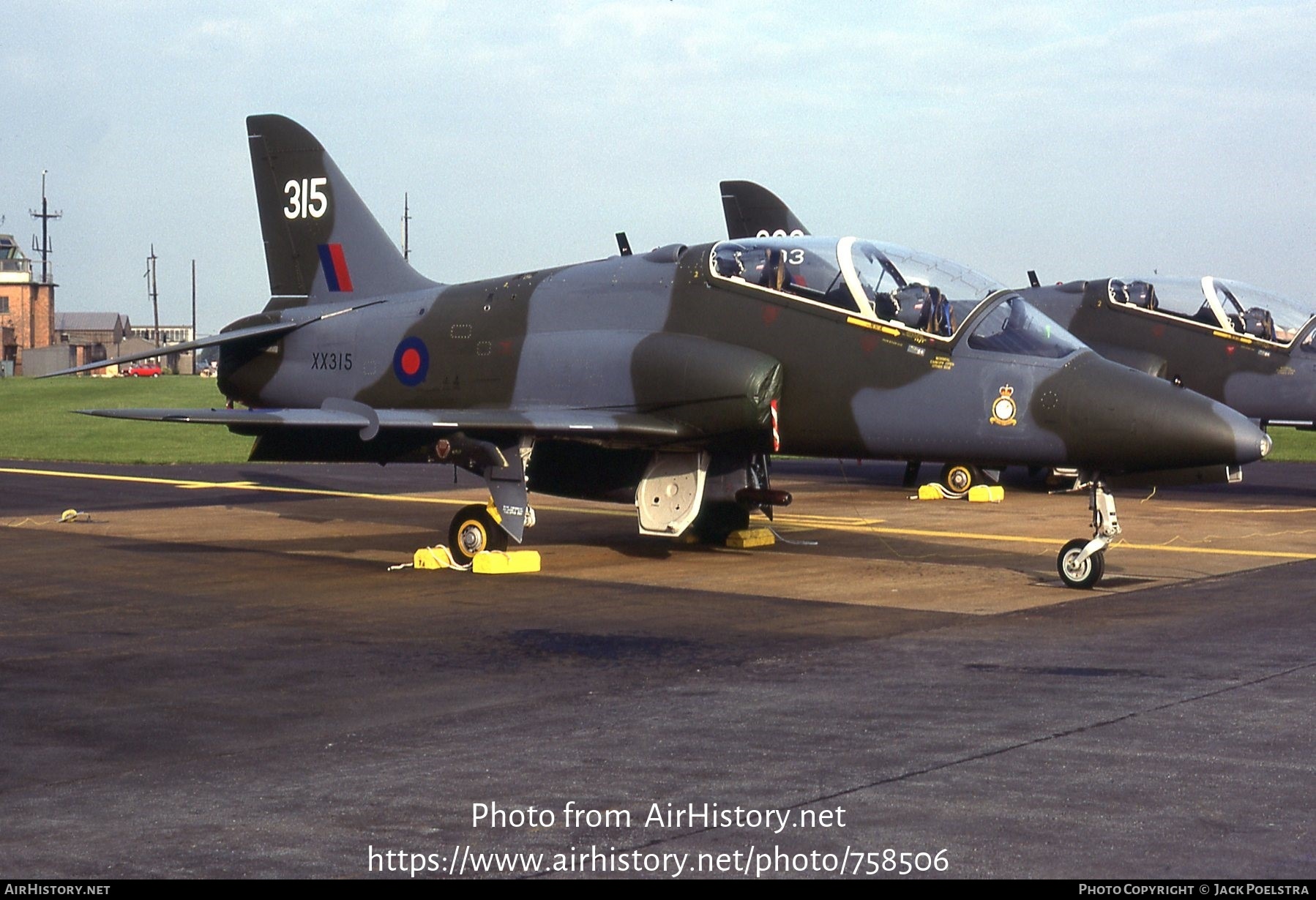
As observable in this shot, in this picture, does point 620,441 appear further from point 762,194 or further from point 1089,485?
point 762,194

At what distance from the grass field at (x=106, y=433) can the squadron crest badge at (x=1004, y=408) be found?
1117 centimetres

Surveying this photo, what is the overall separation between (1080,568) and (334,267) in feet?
34.1

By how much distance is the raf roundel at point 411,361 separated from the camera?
17.8 meters

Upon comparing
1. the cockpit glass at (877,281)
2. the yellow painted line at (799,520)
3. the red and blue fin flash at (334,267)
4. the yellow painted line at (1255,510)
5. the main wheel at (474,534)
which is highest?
the red and blue fin flash at (334,267)

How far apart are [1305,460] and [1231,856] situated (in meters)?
28.6

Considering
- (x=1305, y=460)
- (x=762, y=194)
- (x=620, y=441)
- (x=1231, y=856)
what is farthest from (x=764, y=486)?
(x=1305, y=460)

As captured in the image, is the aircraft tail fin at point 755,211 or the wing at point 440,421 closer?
the wing at point 440,421

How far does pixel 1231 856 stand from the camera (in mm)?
5926

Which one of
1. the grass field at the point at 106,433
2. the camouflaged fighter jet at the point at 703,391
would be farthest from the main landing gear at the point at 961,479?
the grass field at the point at 106,433

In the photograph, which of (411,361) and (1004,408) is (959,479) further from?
(1004,408)

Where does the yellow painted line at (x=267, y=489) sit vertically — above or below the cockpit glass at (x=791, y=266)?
below

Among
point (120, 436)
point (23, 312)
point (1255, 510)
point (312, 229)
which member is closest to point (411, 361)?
point (312, 229)

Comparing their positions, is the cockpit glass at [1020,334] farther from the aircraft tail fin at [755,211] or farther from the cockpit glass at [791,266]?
the aircraft tail fin at [755,211]

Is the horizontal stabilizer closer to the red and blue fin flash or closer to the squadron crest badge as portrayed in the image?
the red and blue fin flash
